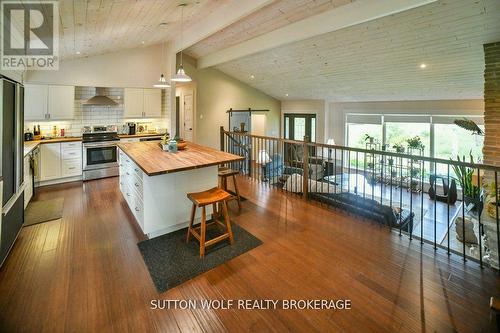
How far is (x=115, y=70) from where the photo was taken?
20.6 ft

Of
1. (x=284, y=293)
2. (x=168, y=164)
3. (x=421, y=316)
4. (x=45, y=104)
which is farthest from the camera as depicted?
(x=45, y=104)

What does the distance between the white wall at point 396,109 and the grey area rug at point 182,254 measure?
720cm

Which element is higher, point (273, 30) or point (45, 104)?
point (273, 30)

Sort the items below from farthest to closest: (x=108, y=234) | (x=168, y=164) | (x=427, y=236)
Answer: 1. (x=427, y=236)
2. (x=108, y=234)
3. (x=168, y=164)

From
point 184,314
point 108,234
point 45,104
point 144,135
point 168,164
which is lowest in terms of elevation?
point 184,314

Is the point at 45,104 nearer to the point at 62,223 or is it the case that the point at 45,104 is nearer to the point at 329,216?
the point at 62,223

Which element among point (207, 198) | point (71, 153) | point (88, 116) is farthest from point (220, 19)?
point (71, 153)

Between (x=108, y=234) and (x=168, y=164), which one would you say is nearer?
(x=168, y=164)

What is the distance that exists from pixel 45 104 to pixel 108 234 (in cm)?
392

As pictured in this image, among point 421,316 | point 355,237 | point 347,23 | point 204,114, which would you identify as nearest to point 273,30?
point 347,23

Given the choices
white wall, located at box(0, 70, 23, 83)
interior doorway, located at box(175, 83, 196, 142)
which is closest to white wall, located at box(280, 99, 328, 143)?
interior doorway, located at box(175, 83, 196, 142)

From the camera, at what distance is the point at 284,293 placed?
2182 mm

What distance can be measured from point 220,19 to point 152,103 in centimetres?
325

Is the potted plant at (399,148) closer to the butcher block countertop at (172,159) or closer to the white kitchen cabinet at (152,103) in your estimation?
the butcher block countertop at (172,159)
